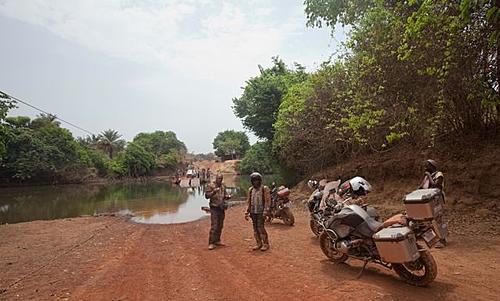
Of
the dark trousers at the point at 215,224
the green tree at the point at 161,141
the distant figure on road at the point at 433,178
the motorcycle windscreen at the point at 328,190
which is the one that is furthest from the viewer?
the green tree at the point at 161,141

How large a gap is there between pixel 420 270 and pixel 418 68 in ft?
18.9

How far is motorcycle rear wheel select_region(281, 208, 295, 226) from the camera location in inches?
413

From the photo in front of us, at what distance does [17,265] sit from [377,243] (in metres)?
7.28

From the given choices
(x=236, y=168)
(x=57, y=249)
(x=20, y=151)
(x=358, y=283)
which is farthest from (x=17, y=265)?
(x=236, y=168)

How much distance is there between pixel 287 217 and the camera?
10555 millimetres

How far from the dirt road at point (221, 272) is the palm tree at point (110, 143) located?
6152 centimetres

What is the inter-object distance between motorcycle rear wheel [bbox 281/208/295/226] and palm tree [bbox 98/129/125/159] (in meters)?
62.8

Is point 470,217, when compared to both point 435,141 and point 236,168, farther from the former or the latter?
point 236,168

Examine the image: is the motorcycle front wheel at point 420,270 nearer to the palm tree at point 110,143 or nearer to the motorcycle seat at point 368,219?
the motorcycle seat at point 368,219

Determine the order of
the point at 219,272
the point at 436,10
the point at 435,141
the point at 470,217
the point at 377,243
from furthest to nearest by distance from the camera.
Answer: the point at 435,141 → the point at 470,217 → the point at 436,10 → the point at 219,272 → the point at 377,243

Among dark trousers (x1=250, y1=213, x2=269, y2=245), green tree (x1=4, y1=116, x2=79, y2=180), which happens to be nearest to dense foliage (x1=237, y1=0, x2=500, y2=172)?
dark trousers (x1=250, y1=213, x2=269, y2=245)

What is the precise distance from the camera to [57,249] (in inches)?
353

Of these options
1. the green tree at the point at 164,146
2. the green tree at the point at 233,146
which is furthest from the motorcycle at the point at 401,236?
the green tree at the point at 233,146

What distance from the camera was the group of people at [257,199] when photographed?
6723 millimetres
